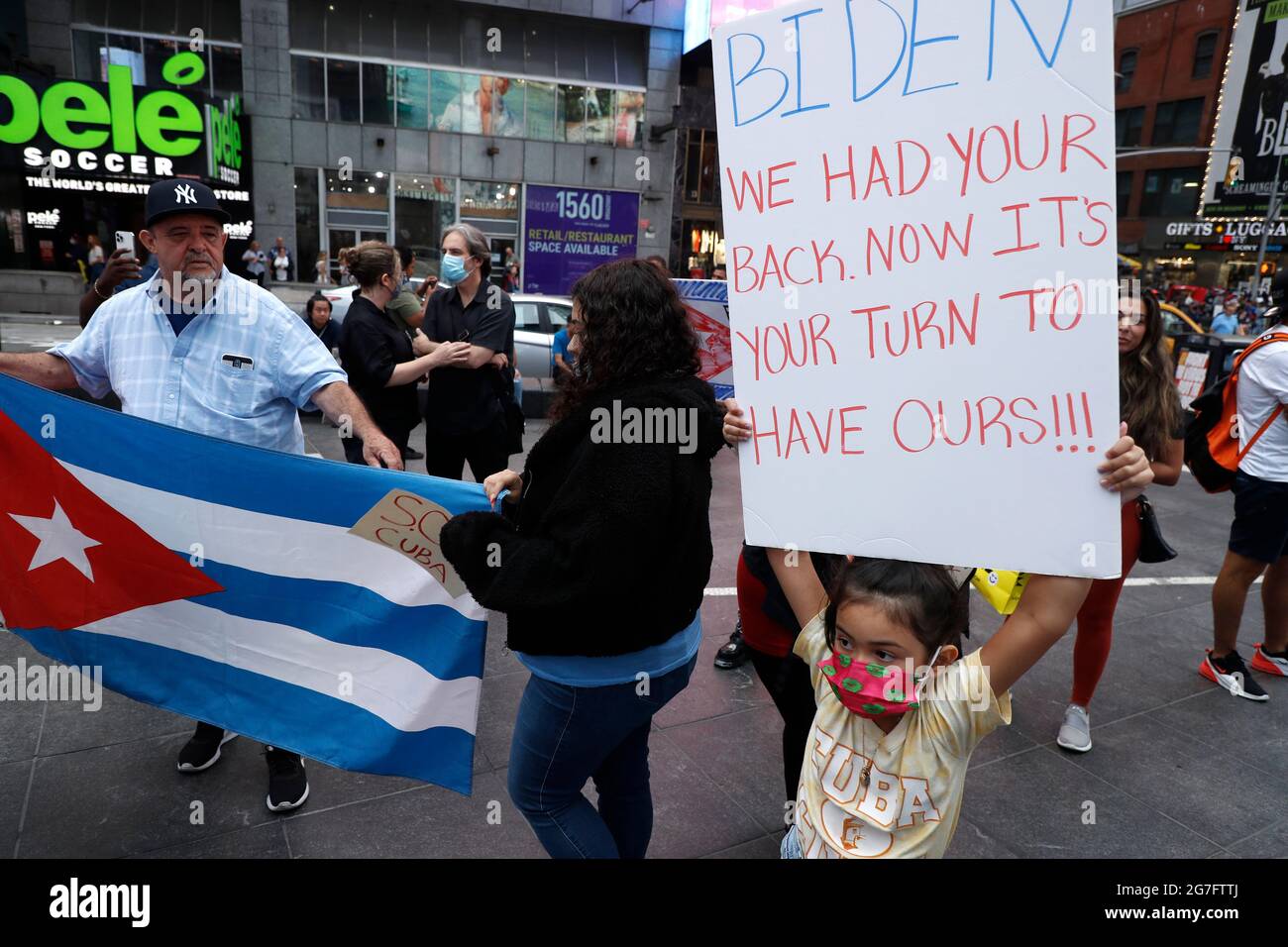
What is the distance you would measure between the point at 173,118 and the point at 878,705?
2201 cm

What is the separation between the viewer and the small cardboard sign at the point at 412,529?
93.6 inches

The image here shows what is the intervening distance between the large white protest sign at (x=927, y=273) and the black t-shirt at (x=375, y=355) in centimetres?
305

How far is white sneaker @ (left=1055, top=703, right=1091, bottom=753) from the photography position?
3.62 metres

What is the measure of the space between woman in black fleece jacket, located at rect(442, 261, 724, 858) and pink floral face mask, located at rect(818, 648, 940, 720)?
1.51ft

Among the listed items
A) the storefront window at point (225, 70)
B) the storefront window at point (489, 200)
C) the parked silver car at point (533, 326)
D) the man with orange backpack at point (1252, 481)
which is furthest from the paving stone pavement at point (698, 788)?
the storefront window at point (225, 70)

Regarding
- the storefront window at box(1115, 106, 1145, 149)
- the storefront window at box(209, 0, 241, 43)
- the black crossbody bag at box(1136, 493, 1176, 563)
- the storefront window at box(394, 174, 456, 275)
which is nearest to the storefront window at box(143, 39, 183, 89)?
the storefront window at box(209, 0, 241, 43)

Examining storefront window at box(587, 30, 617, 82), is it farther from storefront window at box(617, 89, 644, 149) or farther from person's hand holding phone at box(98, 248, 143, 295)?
person's hand holding phone at box(98, 248, 143, 295)

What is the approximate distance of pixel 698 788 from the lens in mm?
3215

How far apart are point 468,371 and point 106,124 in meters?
19.1

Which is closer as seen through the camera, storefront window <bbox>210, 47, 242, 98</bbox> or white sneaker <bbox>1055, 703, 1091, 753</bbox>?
white sneaker <bbox>1055, 703, 1091, 753</bbox>

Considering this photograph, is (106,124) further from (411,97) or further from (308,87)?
(411,97)

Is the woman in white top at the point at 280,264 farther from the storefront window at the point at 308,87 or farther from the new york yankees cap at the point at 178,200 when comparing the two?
the new york yankees cap at the point at 178,200

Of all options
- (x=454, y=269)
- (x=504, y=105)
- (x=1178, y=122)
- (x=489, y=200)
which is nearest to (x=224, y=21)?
(x=504, y=105)
